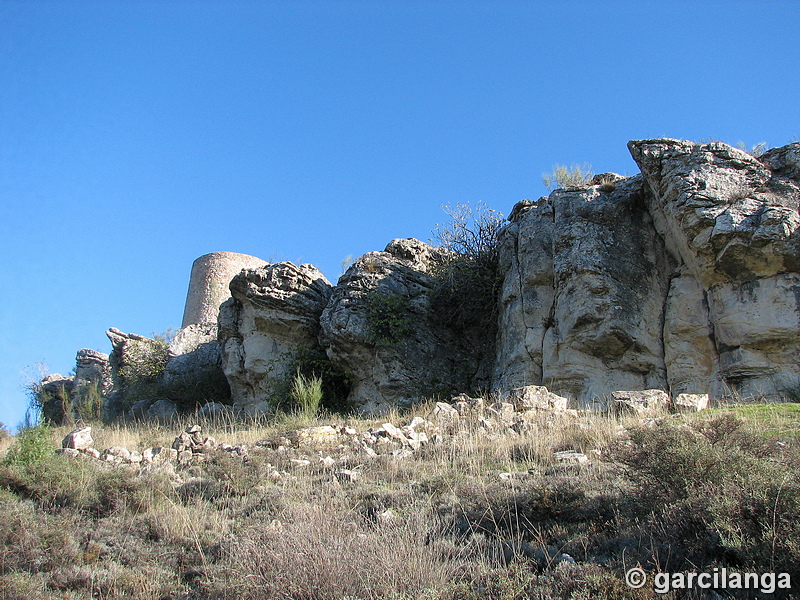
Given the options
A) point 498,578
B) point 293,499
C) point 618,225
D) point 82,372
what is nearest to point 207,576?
point 293,499

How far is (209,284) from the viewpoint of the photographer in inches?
1115

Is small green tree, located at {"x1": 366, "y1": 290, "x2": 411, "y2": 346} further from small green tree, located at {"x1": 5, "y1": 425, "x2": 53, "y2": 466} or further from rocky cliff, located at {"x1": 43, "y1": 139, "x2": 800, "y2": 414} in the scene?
small green tree, located at {"x1": 5, "y1": 425, "x2": 53, "y2": 466}

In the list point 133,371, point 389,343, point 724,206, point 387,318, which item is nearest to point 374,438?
point 389,343

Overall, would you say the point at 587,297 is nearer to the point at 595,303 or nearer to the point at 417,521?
the point at 595,303

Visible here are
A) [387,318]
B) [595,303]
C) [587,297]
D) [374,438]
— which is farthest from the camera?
[387,318]

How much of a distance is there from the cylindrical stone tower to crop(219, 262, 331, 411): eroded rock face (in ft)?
37.8

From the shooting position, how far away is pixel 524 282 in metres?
13.2

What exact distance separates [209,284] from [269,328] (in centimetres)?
1343

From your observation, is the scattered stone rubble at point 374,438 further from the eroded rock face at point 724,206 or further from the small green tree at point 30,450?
the eroded rock face at point 724,206

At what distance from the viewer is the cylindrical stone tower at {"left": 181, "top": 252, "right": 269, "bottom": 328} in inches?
1100

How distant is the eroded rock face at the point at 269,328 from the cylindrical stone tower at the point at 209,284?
37.8 feet

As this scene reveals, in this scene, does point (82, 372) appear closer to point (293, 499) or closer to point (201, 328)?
point (201, 328)

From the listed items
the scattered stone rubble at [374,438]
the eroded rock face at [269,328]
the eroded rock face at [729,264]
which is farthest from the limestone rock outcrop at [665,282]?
the eroded rock face at [269,328]

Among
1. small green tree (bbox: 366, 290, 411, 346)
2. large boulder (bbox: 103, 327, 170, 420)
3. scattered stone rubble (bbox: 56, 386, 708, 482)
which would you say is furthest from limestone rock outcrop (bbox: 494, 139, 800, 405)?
large boulder (bbox: 103, 327, 170, 420)
